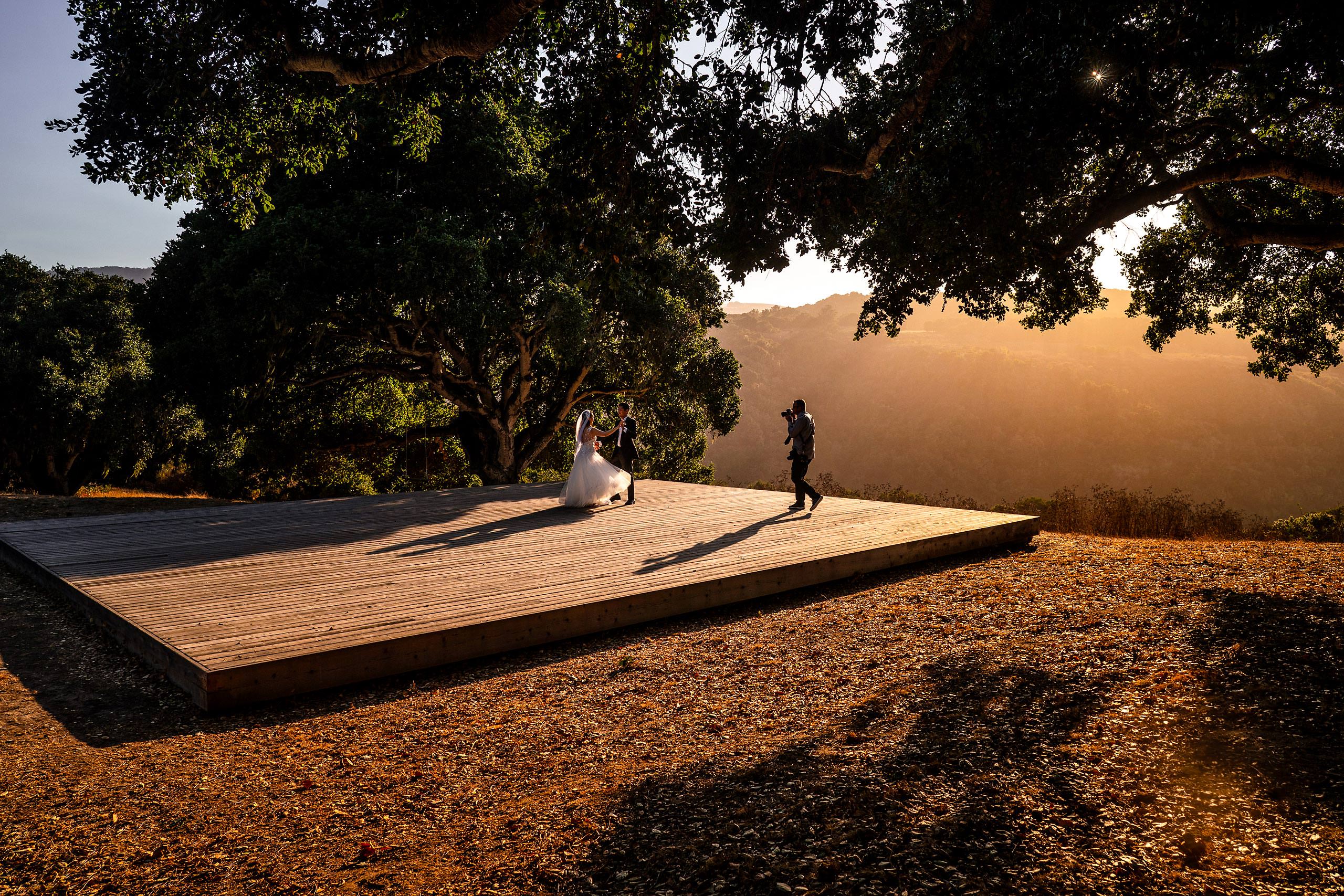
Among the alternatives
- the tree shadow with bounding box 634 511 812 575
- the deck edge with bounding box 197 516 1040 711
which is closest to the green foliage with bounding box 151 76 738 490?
the tree shadow with bounding box 634 511 812 575

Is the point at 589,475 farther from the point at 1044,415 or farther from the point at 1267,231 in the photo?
the point at 1044,415

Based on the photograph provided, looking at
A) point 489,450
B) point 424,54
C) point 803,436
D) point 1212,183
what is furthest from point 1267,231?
point 489,450

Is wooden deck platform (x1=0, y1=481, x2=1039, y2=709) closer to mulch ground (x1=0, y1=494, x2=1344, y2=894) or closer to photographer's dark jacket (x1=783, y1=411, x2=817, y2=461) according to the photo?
mulch ground (x1=0, y1=494, x2=1344, y2=894)

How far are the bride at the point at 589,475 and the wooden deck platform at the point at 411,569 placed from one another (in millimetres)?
298

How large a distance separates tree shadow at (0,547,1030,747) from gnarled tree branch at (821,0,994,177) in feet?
13.9

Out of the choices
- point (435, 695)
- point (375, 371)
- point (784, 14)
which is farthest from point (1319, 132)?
point (375, 371)

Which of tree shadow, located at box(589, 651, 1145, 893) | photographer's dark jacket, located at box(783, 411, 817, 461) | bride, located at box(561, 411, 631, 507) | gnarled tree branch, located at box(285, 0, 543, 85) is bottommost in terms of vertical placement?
tree shadow, located at box(589, 651, 1145, 893)

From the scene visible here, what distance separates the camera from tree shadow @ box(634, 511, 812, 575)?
7536mm

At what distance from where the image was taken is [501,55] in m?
9.20

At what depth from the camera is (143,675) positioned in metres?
Answer: 5.30

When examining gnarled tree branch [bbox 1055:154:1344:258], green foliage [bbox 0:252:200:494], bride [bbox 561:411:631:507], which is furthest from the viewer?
green foliage [bbox 0:252:200:494]

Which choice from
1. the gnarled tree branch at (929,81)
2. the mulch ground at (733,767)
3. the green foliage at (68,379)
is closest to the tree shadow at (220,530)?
the mulch ground at (733,767)

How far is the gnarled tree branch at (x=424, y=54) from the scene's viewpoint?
604 centimetres

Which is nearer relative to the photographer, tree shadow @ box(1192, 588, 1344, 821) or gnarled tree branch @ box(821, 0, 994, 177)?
tree shadow @ box(1192, 588, 1344, 821)
